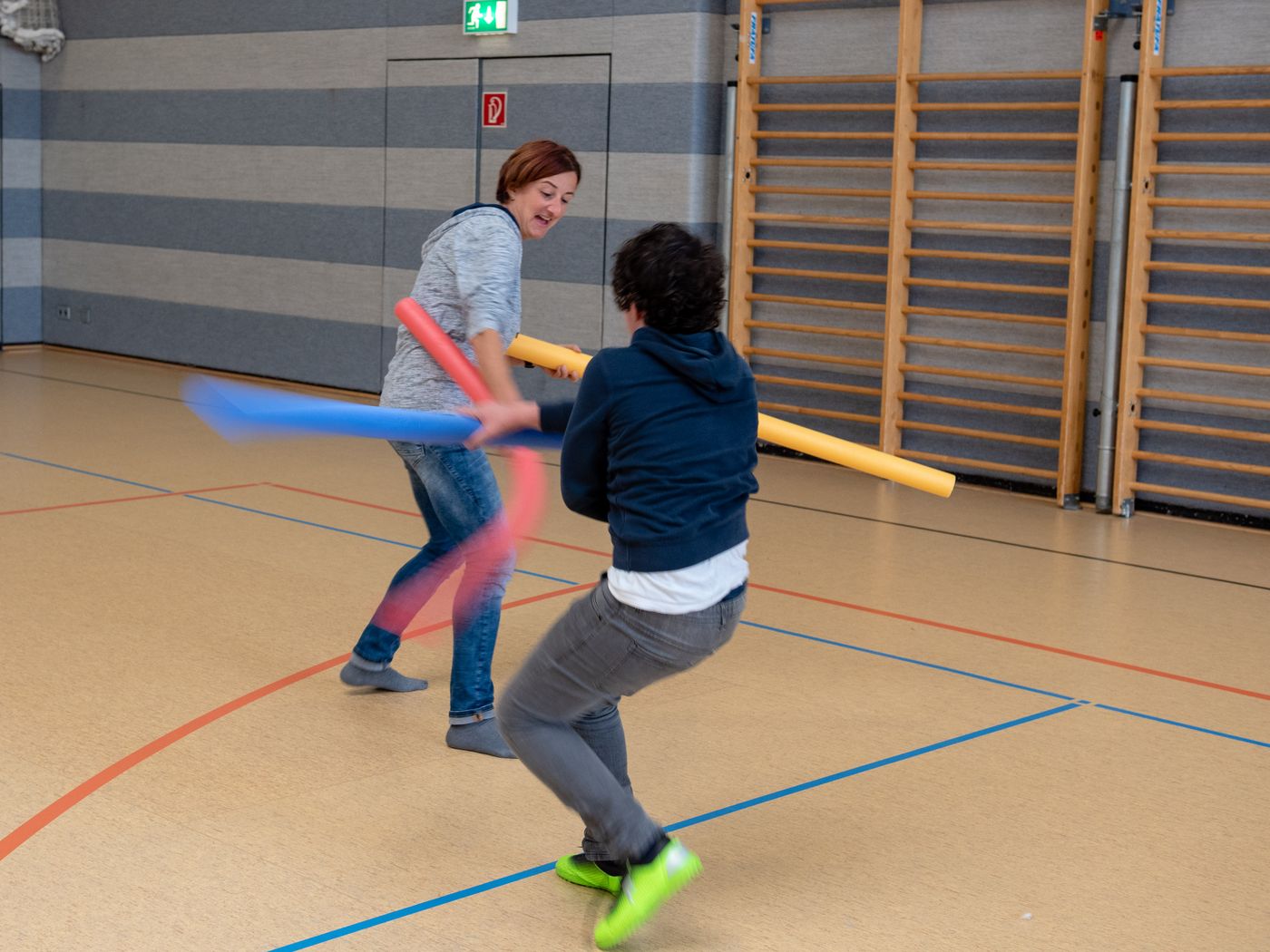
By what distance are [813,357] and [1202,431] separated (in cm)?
190

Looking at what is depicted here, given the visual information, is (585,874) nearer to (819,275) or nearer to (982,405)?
(982,405)

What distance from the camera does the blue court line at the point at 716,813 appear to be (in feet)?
8.04

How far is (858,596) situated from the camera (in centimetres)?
484

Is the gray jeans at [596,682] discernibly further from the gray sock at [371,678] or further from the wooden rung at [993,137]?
the wooden rung at [993,137]

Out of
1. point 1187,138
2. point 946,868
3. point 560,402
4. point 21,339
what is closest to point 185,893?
point 560,402

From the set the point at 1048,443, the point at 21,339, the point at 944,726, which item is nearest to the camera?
the point at 944,726

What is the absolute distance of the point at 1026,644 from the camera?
4332 millimetres

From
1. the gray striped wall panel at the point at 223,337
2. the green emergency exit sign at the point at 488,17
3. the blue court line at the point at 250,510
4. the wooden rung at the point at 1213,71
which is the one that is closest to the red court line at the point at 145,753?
the blue court line at the point at 250,510

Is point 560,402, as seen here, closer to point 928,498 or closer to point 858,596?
point 858,596

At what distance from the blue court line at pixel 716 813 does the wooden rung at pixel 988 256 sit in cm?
315

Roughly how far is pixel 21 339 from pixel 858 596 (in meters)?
8.36

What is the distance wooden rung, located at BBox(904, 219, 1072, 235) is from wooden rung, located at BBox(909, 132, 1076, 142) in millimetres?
359

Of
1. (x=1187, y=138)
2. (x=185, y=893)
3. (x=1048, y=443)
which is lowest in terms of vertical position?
(x=185, y=893)

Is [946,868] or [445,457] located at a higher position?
[445,457]
